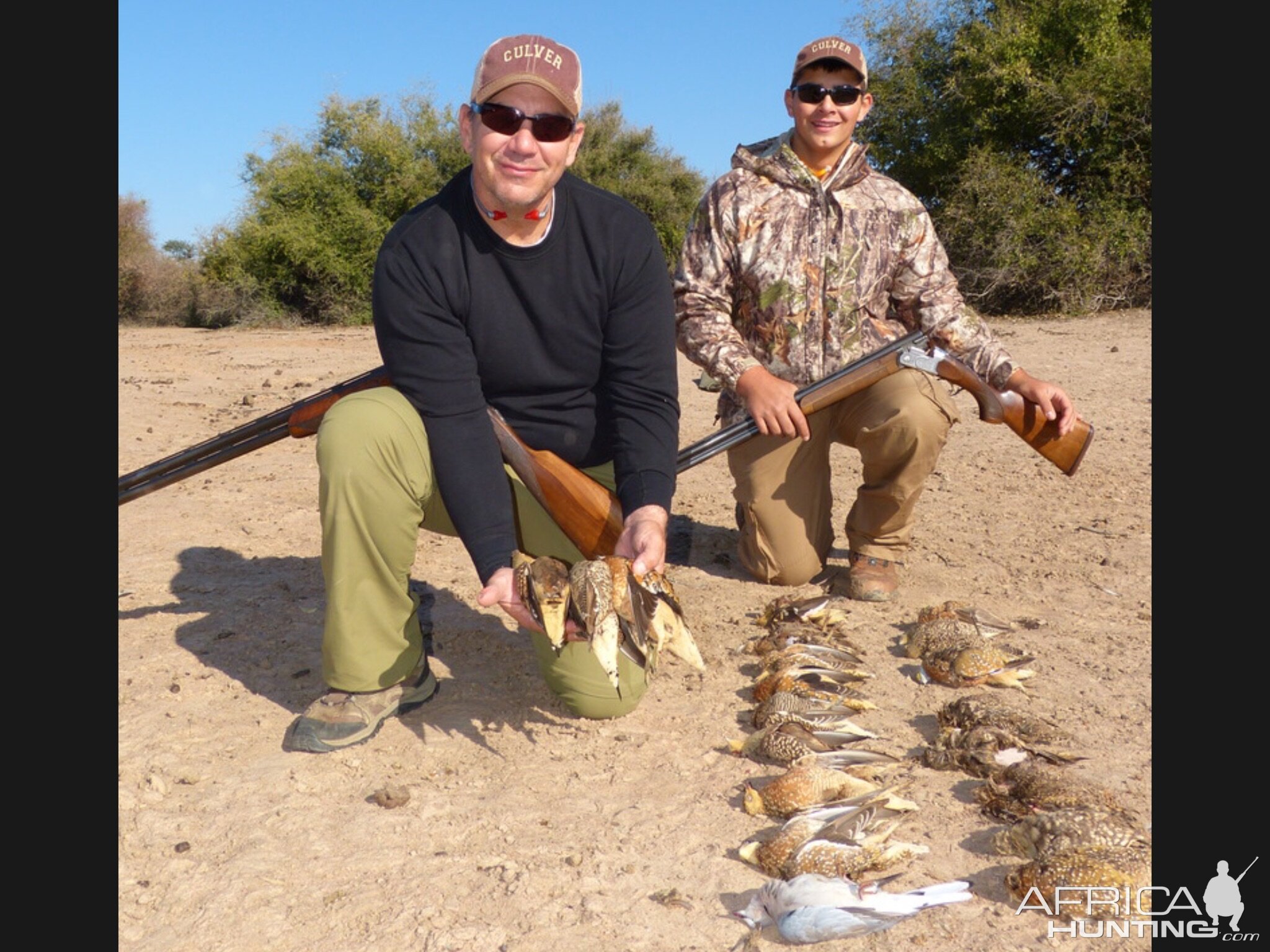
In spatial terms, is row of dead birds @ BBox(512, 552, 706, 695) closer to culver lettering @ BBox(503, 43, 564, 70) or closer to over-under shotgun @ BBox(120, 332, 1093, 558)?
over-under shotgun @ BBox(120, 332, 1093, 558)

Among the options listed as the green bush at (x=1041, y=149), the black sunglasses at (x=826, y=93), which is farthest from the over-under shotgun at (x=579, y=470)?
the green bush at (x=1041, y=149)

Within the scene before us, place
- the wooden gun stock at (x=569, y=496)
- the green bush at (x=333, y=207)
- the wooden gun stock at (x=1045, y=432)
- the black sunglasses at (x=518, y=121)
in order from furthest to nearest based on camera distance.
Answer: the green bush at (x=333, y=207) < the wooden gun stock at (x=1045, y=432) < the wooden gun stock at (x=569, y=496) < the black sunglasses at (x=518, y=121)

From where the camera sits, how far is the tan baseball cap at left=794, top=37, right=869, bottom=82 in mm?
4570

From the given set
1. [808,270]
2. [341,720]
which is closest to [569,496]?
[341,720]

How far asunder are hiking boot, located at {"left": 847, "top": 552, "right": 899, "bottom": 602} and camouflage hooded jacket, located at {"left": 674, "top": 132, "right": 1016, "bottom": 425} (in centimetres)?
82

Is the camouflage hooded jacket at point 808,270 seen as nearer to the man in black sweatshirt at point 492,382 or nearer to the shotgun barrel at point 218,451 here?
the man in black sweatshirt at point 492,382

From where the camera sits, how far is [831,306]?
4832 millimetres

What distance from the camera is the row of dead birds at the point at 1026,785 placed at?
2.70 meters

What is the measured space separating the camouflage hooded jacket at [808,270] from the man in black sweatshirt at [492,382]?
105 centimetres

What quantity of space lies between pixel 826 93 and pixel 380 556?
2.60 meters

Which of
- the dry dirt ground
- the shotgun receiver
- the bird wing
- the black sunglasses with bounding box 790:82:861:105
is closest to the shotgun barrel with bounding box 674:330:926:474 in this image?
the shotgun receiver

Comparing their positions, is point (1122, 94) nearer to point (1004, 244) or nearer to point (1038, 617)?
point (1004, 244)

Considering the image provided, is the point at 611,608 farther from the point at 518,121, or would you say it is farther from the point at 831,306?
the point at 831,306

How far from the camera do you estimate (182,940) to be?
105 inches
